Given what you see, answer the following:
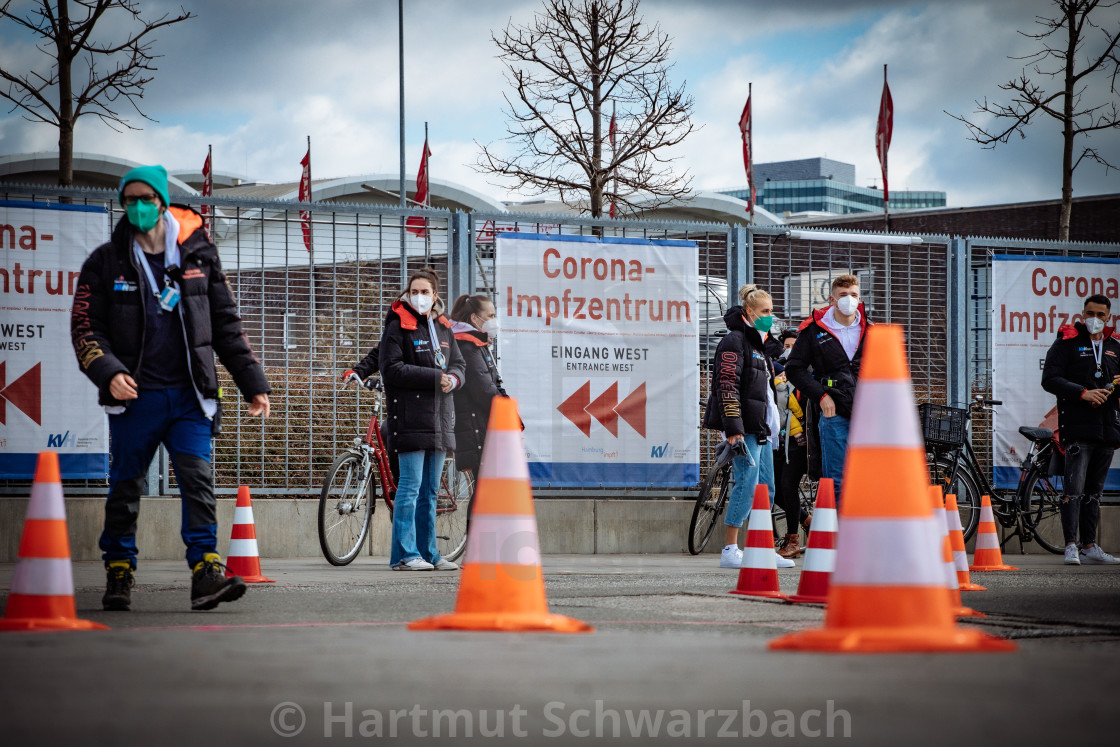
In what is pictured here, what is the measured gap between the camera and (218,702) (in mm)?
3396

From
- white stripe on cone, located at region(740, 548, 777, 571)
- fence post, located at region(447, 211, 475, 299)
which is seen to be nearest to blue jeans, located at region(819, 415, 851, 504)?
white stripe on cone, located at region(740, 548, 777, 571)

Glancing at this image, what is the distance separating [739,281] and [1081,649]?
8.45 m

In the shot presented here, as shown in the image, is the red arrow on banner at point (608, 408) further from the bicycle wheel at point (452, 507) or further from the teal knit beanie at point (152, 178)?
the teal knit beanie at point (152, 178)

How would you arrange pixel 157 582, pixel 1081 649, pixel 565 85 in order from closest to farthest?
pixel 1081 649
pixel 157 582
pixel 565 85

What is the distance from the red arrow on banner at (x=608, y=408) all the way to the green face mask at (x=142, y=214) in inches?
254

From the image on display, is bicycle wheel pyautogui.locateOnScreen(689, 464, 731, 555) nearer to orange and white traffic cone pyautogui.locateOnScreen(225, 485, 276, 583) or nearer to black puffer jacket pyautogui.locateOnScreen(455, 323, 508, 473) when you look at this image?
black puffer jacket pyautogui.locateOnScreen(455, 323, 508, 473)

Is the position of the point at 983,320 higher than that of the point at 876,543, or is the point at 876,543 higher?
the point at 983,320

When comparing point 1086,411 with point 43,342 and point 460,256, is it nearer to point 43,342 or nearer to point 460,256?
point 460,256

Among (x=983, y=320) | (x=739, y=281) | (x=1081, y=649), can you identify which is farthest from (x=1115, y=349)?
(x=1081, y=649)

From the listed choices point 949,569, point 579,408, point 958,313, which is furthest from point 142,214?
point 958,313

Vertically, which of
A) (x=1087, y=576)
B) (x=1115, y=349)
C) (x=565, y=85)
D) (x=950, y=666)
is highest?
(x=565, y=85)

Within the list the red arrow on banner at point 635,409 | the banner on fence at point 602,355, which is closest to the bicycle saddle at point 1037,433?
the banner on fence at point 602,355

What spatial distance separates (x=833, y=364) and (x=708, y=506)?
336 centimetres

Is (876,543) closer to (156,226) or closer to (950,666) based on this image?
(950,666)
